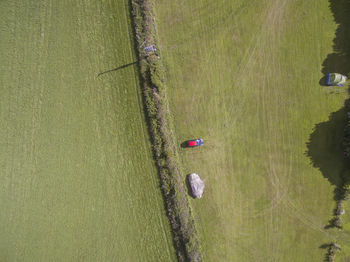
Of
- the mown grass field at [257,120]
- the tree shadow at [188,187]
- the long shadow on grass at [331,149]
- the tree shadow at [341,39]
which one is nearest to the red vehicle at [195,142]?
the mown grass field at [257,120]

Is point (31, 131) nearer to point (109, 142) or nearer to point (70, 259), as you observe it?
point (109, 142)

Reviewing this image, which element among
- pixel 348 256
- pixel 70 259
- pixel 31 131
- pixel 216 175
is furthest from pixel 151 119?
pixel 348 256

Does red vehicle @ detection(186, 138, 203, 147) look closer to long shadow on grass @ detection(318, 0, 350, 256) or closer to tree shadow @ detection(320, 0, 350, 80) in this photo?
long shadow on grass @ detection(318, 0, 350, 256)

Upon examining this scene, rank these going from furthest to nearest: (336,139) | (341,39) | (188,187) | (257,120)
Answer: (188,187) → (257,120) → (336,139) → (341,39)

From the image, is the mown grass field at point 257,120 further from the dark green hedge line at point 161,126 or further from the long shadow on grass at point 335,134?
the dark green hedge line at point 161,126

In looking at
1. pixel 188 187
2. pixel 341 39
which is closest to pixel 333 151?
pixel 341 39

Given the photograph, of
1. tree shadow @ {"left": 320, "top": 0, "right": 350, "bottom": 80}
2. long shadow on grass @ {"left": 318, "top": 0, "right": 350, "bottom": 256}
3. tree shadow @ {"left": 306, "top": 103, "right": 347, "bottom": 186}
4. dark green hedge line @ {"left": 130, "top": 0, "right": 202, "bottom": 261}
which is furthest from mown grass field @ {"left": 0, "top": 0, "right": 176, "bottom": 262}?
tree shadow @ {"left": 320, "top": 0, "right": 350, "bottom": 80}

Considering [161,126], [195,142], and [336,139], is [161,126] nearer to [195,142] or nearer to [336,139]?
[195,142]
